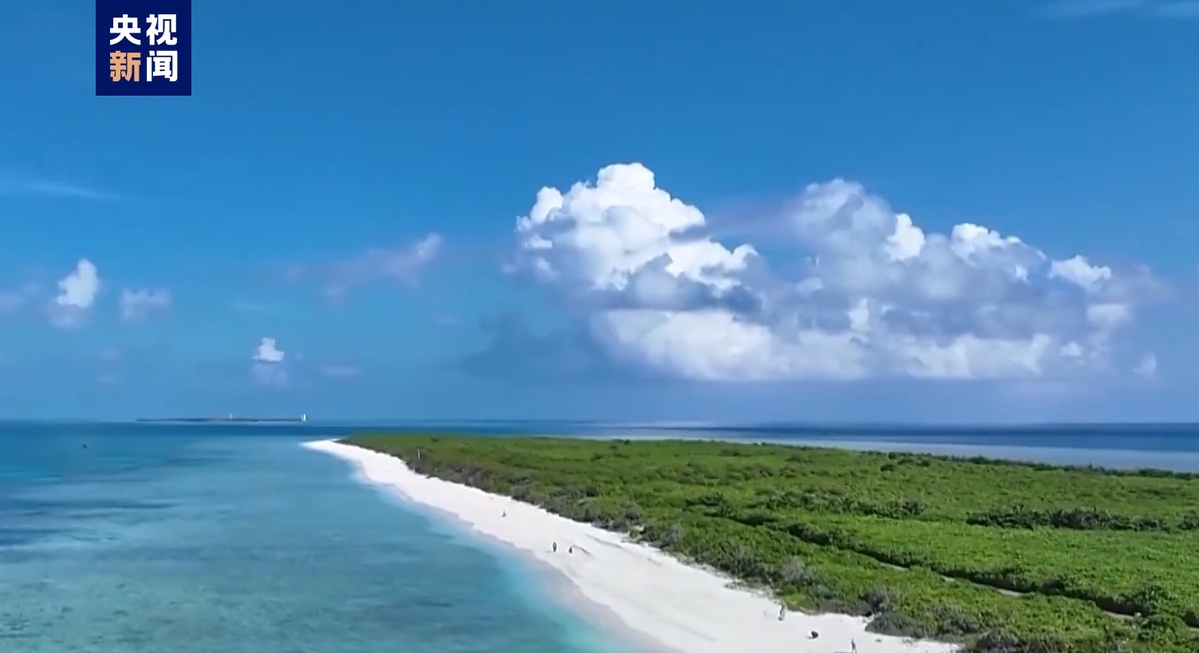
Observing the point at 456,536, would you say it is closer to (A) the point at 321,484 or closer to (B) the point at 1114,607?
(B) the point at 1114,607

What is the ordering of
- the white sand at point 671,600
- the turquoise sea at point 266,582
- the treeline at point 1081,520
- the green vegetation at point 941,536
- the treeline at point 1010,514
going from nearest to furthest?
the green vegetation at point 941,536
the white sand at point 671,600
the turquoise sea at point 266,582
the treeline at point 1081,520
the treeline at point 1010,514

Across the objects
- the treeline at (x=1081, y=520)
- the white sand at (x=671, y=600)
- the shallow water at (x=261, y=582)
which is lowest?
the shallow water at (x=261, y=582)

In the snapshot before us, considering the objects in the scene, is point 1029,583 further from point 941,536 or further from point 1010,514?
point 1010,514

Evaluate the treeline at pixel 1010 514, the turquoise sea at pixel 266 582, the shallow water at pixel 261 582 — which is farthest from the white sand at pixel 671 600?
the treeline at pixel 1010 514

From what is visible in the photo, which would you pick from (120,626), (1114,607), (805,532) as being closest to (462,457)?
(805,532)

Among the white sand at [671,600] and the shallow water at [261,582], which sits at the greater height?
the white sand at [671,600]

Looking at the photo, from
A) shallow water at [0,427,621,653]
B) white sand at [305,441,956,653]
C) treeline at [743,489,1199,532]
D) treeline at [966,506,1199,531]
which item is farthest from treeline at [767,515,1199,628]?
shallow water at [0,427,621,653]

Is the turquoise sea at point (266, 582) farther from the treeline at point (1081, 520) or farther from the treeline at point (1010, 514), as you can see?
the treeline at point (1081, 520)
